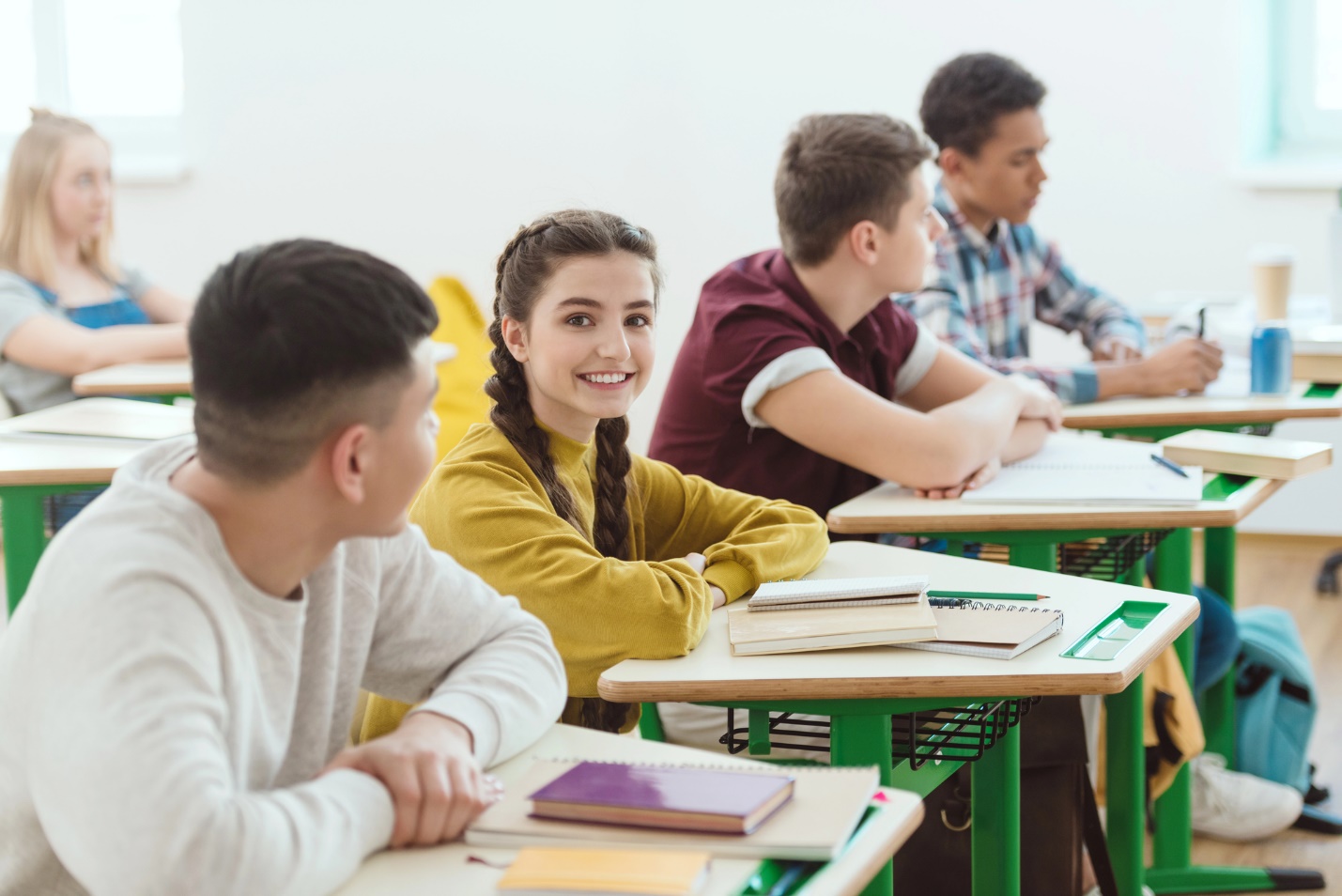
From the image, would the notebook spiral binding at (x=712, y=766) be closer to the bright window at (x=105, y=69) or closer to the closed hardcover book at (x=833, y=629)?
the closed hardcover book at (x=833, y=629)

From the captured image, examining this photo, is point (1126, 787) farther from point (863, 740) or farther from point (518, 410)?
point (518, 410)

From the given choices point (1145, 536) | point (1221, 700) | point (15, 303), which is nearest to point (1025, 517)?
point (1145, 536)

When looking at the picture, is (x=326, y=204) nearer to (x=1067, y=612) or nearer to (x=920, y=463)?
(x=920, y=463)

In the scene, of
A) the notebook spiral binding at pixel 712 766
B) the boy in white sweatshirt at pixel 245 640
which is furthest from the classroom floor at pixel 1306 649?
the boy in white sweatshirt at pixel 245 640

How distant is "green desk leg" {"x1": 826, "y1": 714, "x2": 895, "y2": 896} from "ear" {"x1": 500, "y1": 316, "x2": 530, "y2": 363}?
616 millimetres

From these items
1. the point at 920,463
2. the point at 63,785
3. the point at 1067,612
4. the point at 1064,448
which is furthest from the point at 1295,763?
the point at 63,785

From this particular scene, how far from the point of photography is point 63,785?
0.89 metres

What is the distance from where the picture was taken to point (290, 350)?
3.25 ft

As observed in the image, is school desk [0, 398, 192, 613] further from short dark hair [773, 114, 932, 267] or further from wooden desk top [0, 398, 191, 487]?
short dark hair [773, 114, 932, 267]

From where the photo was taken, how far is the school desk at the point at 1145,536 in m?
2.02

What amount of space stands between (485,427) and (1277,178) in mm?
3491

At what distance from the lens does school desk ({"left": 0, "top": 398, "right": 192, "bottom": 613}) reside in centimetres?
228

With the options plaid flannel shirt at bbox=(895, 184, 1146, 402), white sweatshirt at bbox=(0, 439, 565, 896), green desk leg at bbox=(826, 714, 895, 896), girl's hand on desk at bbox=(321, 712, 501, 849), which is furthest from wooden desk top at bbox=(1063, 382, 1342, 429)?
girl's hand on desk at bbox=(321, 712, 501, 849)

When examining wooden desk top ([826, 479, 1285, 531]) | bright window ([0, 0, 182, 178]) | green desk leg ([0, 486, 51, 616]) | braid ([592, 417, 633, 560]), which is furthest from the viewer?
bright window ([0, 0, 182, 178])
